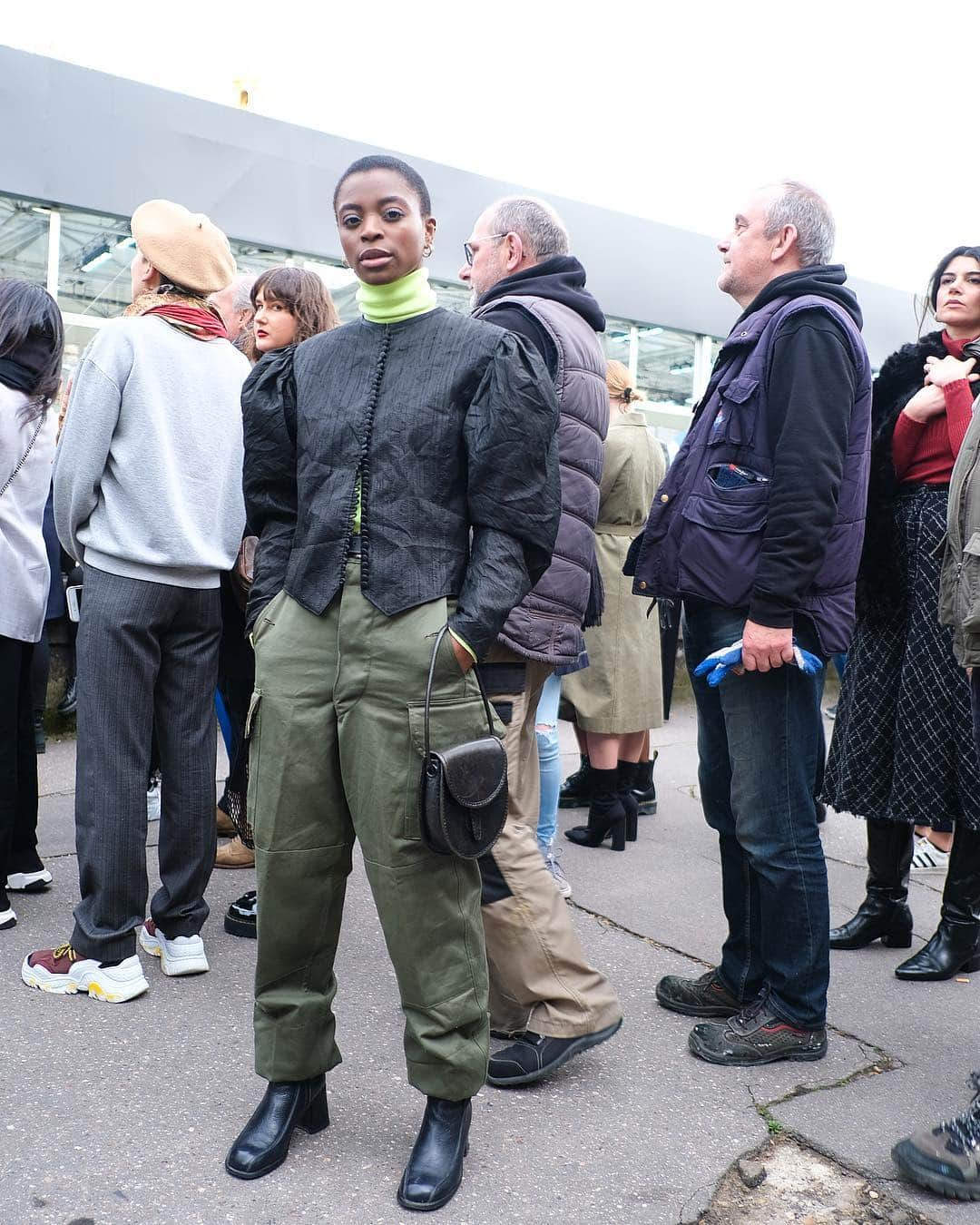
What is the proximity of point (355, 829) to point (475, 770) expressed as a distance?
30 centimetres

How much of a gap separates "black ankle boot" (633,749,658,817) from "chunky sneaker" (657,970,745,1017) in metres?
2.17

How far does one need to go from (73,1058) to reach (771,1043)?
5.46 feet

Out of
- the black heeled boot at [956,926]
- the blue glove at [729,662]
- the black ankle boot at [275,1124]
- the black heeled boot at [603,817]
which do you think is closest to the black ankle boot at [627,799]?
the black heeled boot at [603,817]

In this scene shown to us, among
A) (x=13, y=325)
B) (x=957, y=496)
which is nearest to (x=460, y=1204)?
(x=957, y=496)

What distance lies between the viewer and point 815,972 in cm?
283

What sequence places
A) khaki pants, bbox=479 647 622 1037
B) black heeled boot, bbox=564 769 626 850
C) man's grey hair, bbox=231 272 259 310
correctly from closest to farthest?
khaki pants, bbox=479 647 622 1037 < man's grey hair, bbox=231 272 259 310 < black heeled boot, bbox=564 769 626 850

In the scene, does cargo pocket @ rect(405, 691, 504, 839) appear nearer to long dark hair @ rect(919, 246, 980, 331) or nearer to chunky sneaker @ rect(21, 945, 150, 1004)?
chunky sneaker @ rect(21, 945, 150, 1004)

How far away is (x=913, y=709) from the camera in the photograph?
11.5 feet

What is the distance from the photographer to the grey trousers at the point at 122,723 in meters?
3.03

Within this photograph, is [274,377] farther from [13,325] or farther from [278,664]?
[13,325]

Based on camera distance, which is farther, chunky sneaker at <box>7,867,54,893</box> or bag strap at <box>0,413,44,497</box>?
chunky sneaker at <box>7,867,54,893</box>

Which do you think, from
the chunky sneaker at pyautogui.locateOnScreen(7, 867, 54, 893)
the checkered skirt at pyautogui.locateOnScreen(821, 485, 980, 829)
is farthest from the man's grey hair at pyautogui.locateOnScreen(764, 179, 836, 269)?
the chunky sneaker at pyautogui.locateOnScreen(7, 867, 54, 893)

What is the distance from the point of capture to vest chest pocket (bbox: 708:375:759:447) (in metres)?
2.78

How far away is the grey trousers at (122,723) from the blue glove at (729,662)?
4.58ft
